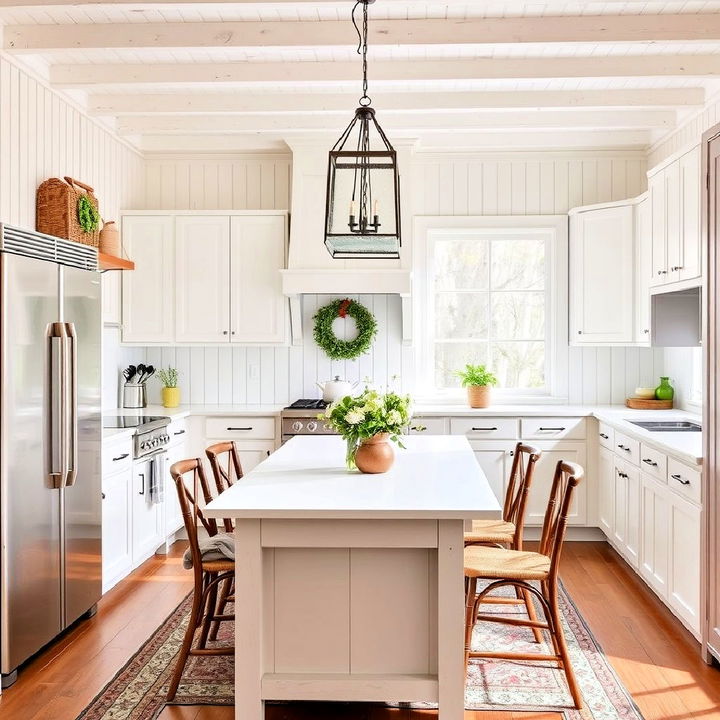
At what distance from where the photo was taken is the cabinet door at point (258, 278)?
17.7 feet

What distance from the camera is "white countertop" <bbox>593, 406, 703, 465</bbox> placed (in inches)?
134

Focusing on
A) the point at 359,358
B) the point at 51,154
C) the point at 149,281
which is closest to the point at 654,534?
the point at 359,358

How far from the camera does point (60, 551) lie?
3.36 metres

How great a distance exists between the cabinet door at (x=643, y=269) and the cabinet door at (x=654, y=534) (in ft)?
3.86

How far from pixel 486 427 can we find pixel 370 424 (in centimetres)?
237

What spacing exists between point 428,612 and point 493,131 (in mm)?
3803

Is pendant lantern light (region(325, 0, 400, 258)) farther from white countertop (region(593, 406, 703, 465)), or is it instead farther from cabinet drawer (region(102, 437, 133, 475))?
cabinet drawer (region(102, 437, 133, 475))

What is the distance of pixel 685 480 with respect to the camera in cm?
340

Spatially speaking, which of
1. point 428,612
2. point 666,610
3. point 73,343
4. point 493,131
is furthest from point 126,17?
point 666,610

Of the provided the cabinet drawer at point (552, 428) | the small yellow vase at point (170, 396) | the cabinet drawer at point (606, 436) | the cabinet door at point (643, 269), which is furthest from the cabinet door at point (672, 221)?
the small yellow vase at point (170, 396)

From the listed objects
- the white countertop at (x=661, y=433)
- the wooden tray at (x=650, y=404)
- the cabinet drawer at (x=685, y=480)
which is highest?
the wooden tray at (x=650, y=404)

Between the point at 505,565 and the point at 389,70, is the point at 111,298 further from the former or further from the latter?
the point at 505,565

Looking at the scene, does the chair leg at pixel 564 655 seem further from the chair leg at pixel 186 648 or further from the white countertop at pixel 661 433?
the chair leg at pixel 186 648

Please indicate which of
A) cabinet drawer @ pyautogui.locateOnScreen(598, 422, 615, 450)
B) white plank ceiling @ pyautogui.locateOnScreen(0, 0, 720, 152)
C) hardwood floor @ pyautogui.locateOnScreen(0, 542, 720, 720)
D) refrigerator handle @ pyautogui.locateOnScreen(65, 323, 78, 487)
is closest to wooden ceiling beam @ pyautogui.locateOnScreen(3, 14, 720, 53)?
white plank ceiling @ pyautogui.locateOnScreen(0, 0, 720, 152)
